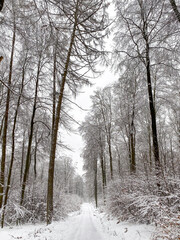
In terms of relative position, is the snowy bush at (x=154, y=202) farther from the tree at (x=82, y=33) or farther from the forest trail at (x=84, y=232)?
the tree at (x=82, y=33)

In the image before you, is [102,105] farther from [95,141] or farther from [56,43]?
[56,43]

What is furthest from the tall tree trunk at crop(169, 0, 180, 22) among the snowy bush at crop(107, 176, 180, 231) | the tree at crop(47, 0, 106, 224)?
the snowy bush at crop(107, 176, 180, 231)

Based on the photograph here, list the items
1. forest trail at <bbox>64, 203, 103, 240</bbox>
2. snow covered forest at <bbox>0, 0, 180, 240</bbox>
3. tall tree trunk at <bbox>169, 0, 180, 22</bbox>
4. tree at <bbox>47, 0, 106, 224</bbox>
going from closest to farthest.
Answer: tree at <bbox>47, 0, 106, 224</bbox> → snow covered forest at <bbox>0, 0, 180, 240</bbox> → tall tree trunk at <bbox>169, 0, 180, 22</bbox> → forest trail at <bbox>64, 203, 103, 240</bbox>

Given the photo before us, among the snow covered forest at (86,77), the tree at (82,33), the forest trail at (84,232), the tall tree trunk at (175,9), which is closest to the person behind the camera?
the tree at (82,33)

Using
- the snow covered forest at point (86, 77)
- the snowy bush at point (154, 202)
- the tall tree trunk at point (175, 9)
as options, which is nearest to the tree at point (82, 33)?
the snow covered forest at point (86, 77)

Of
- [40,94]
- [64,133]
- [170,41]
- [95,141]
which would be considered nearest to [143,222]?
[64,133]

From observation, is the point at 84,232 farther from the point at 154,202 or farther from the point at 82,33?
the point at 82,33

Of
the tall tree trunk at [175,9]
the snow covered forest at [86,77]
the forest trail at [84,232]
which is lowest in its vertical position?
the forest trail at [84,232]

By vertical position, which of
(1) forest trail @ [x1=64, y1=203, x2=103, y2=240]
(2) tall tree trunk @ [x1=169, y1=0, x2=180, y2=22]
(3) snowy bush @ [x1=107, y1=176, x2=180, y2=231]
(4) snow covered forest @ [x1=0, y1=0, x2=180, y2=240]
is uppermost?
(2) tall tree trunk @ [x1=169, y1=0, x2=180, y2=22]

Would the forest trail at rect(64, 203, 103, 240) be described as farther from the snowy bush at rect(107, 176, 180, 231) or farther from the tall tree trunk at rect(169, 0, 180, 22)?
the tall tree trunk at rect(169, 0, 180, 22)

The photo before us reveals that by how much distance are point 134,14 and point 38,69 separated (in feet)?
17.9

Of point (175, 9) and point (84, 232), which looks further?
point (84, 232)

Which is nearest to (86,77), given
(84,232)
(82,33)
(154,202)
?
(82,33)

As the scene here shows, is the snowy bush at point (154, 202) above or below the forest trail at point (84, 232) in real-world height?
above
